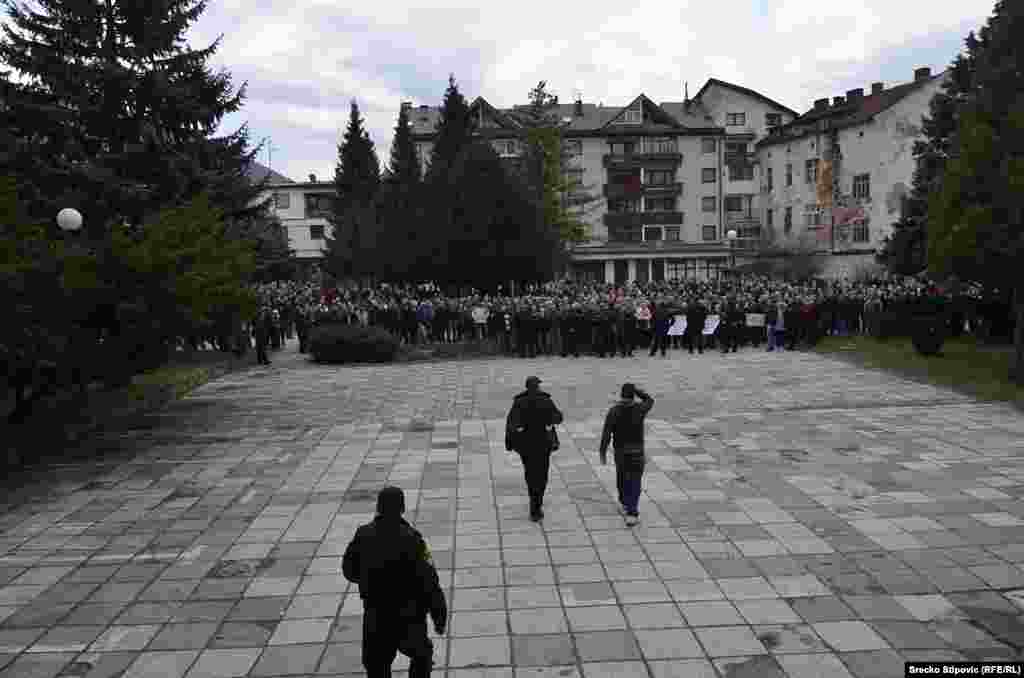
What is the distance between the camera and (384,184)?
61125 millimetres

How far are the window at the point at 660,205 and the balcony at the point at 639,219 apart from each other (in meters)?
0.45

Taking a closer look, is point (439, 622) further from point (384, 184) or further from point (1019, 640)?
point (384, 184)

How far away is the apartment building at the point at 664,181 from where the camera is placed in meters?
70.0

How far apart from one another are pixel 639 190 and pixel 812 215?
1447cm

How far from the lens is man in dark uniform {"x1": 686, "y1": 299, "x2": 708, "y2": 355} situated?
28891mm

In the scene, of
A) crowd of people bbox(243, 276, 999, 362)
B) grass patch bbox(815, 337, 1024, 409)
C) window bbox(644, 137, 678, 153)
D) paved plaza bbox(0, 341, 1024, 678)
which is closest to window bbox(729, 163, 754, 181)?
window bbox(644, 137, 678, 153)

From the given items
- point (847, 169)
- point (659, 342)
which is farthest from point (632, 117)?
point (659, 342)

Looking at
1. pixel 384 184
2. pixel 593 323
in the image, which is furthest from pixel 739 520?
pixel 384 184

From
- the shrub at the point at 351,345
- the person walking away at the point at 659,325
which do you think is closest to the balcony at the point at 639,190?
the person walking away at the point at 659,325

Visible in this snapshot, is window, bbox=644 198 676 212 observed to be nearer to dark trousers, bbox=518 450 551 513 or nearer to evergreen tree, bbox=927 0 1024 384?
evergreen tree, bbox=927 0 1024 384

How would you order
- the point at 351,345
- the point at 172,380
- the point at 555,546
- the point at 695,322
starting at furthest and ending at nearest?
the point at 695,322, the point at 351,345, the point at 172,380, the point at 555,546

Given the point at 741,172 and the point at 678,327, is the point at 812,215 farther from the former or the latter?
the point at 678,327

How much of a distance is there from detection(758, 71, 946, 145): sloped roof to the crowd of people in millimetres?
26286

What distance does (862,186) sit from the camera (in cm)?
5616
